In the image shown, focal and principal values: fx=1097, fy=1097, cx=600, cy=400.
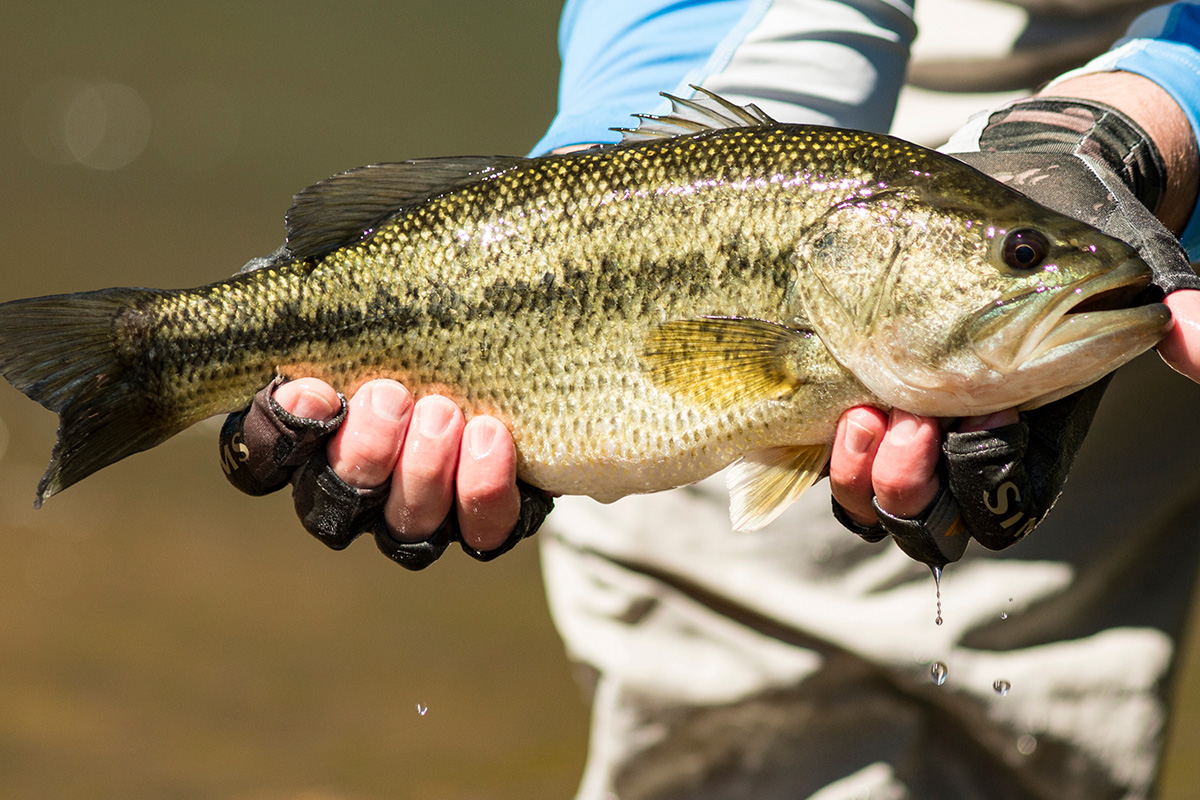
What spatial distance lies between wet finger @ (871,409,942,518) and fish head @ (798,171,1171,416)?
0.14ft

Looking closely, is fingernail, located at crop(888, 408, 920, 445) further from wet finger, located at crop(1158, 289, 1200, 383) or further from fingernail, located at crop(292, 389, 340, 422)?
fingernail, located at crop(292, 389, 340, 422)

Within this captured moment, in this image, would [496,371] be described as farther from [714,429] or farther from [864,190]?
[864,190]

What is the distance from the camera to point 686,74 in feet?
10.4

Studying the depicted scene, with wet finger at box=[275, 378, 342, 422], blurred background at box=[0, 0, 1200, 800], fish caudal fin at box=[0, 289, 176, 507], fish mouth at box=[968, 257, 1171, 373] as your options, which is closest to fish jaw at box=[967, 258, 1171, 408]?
fish mouth at box=[968, 257, 1171, 373]

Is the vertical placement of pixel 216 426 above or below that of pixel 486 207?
below

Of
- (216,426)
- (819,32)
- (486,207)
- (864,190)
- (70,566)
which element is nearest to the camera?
(864,190)

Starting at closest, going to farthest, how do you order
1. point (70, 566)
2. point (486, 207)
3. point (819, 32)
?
point (486, 207) → point (819, 32) → point (70, 566)

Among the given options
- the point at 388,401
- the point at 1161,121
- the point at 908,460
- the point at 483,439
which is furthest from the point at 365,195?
the point at 1161,121

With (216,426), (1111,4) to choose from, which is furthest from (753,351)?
(216,426)

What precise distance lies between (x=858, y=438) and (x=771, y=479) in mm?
228

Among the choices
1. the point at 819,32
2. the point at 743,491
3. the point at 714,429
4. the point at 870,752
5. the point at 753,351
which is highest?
the point at 819,32

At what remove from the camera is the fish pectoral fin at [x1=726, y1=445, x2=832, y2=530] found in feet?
7.54

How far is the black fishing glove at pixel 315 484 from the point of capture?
233 centimetres

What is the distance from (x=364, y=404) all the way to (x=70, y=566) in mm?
4847
